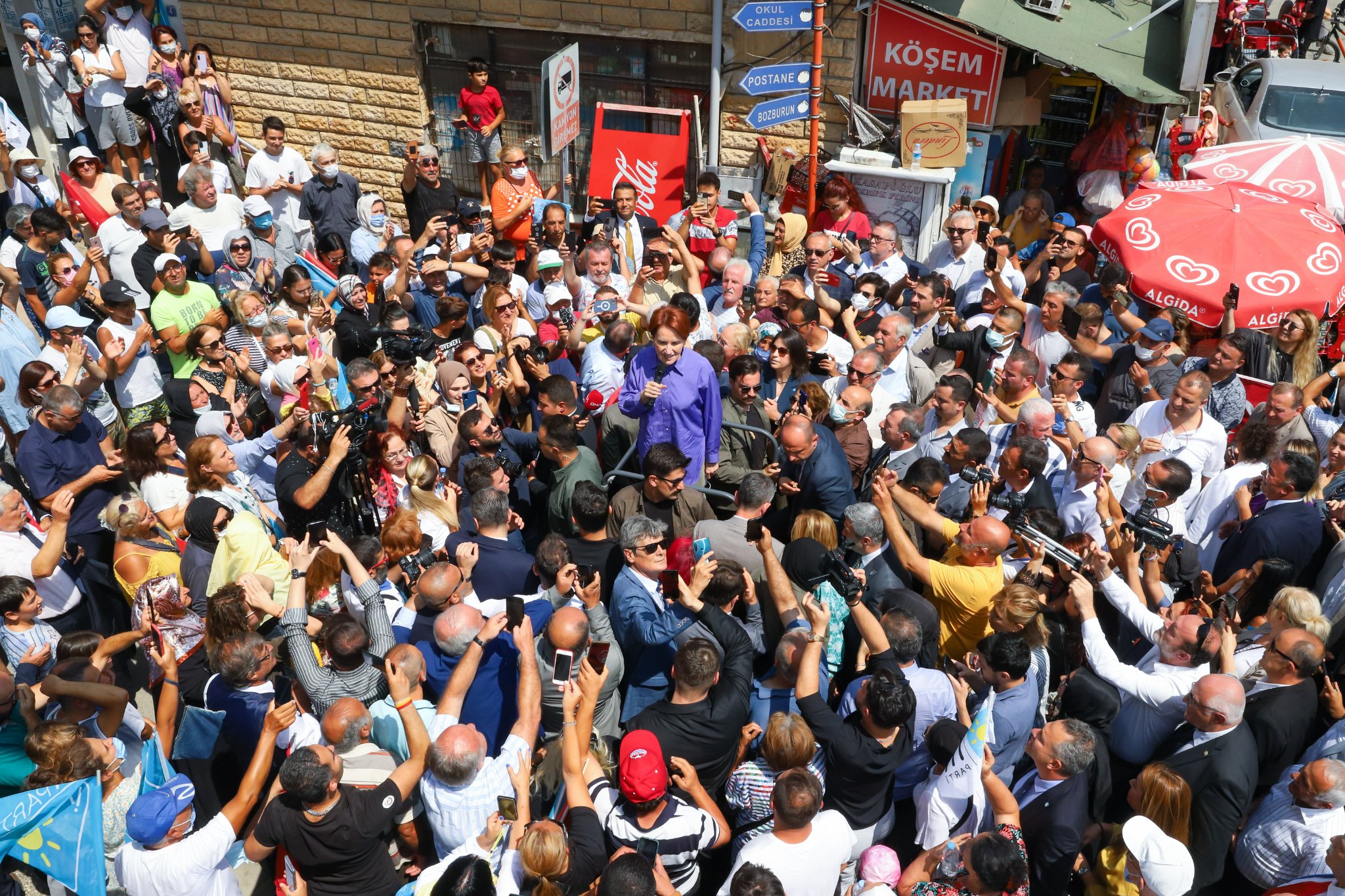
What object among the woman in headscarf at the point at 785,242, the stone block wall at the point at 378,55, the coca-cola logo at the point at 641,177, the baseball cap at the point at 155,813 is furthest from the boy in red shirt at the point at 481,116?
the baseball cap at the point at 155,813

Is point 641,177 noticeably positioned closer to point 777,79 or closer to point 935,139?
point 777,79

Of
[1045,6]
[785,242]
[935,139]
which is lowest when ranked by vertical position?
[785,242]

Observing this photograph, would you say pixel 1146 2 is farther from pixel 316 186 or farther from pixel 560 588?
pixel 560 588

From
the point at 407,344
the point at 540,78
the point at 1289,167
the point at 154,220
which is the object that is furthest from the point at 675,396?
the point at 540,78

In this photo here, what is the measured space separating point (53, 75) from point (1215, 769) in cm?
1186

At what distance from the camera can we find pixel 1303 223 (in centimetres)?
700

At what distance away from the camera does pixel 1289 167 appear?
8133 millimetres

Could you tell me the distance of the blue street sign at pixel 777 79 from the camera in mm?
8969

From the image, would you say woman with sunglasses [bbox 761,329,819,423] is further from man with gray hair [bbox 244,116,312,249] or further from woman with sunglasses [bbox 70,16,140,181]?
woman with sunglasses [bbox 70,16,140,181]

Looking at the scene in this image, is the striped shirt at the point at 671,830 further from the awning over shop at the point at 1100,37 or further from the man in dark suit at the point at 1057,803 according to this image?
the awning over shop at the point at 1100,37

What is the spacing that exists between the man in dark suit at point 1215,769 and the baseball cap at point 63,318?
658cm

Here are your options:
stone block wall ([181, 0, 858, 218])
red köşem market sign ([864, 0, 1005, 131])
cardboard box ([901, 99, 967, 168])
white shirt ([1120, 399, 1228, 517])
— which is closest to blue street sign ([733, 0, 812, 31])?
stone block wall ([181, 0, 858, 218])

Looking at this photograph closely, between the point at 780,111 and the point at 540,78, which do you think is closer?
the point at 780,111

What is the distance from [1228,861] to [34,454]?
21.4 feet
